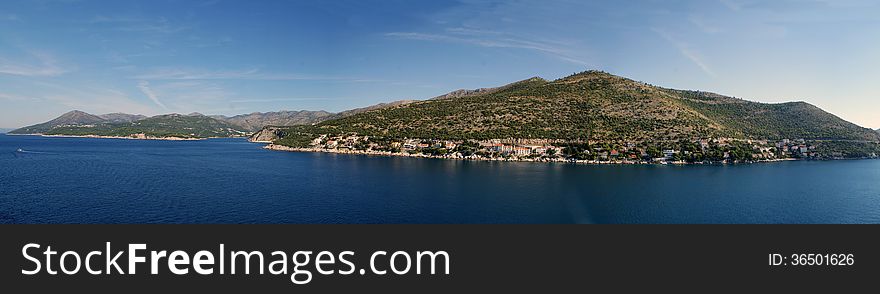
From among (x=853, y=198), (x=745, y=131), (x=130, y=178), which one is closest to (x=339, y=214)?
(x=130, y=178)

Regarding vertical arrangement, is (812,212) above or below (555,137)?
below

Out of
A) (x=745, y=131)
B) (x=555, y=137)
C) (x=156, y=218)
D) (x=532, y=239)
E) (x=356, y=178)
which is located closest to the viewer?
(x=532, y=239)

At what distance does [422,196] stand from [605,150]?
144ft

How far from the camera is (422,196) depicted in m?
33.9

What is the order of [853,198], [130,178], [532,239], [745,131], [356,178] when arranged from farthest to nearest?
[745,131], [356,178], [130,178], [853,198], [532,239]

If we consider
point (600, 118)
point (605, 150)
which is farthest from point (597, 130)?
point (605, 150)

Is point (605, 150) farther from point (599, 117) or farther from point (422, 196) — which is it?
point (422, 196)

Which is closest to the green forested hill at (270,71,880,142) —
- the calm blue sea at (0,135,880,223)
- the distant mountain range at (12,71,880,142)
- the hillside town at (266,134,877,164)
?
the distant mountain range at (12,71,880,142)

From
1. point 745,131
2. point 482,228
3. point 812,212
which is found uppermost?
point 745,131

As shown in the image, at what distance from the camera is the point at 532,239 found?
44.6 ft

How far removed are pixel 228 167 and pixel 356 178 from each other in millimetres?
22439

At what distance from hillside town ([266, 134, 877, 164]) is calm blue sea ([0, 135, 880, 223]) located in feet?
42.1

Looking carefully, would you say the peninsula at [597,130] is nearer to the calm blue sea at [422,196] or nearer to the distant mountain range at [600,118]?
the distant mountain range at [600,118]

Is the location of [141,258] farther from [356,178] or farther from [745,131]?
[745,131]
